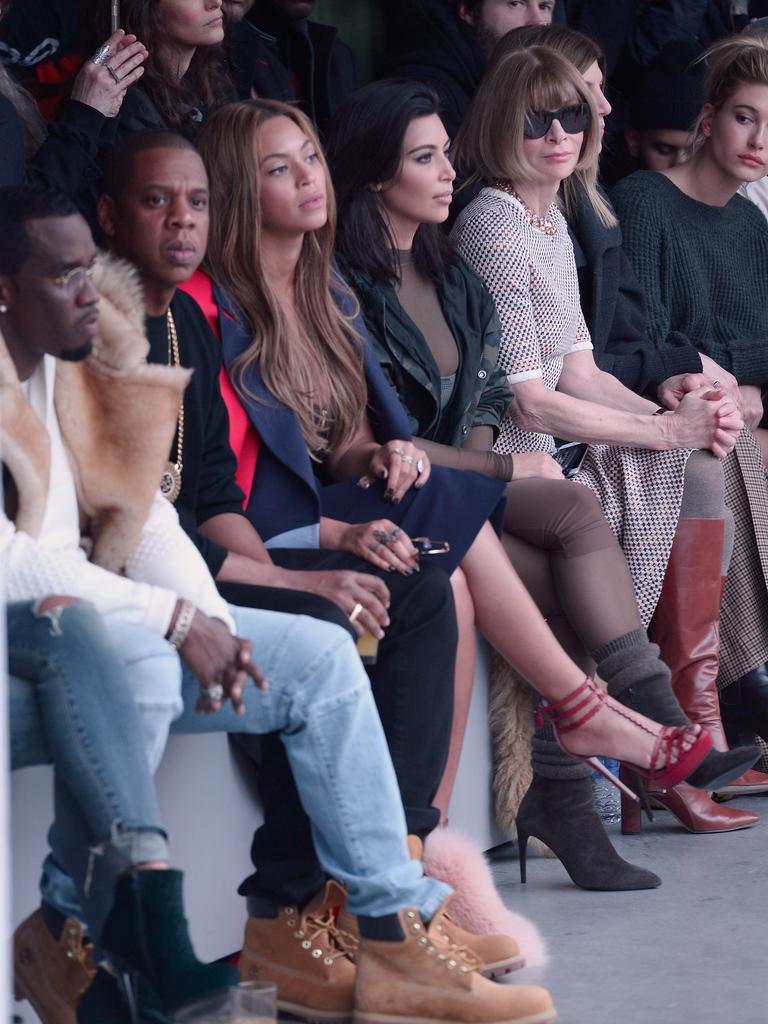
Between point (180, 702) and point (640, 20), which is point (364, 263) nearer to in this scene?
point (180, 702)

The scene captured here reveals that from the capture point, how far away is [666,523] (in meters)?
3.36

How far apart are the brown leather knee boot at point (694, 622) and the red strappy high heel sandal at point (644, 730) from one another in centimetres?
52

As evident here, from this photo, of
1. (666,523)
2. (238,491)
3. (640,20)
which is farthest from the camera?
(640,20)

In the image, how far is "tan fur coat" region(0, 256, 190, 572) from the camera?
6.70 feet

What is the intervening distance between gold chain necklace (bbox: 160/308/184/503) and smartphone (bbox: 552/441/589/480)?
3.99ft

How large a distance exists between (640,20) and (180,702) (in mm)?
3664

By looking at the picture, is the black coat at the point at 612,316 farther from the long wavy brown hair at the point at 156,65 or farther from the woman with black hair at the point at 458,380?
the long wavy brown hair at the point at 156,65

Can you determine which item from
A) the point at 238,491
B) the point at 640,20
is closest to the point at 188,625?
the point at 238,491

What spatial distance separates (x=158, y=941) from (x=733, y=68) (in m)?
3.10

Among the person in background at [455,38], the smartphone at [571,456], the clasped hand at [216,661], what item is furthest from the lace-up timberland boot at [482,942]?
the person in background at [455,38]

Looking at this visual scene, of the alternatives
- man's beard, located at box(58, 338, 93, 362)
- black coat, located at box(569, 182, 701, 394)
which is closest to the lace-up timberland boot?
man's beard, located at box(58, 338, 93, 362)

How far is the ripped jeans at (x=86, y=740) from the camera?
174 centimetres

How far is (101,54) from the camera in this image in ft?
10.2

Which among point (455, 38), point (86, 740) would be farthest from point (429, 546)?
point (455, 38)
